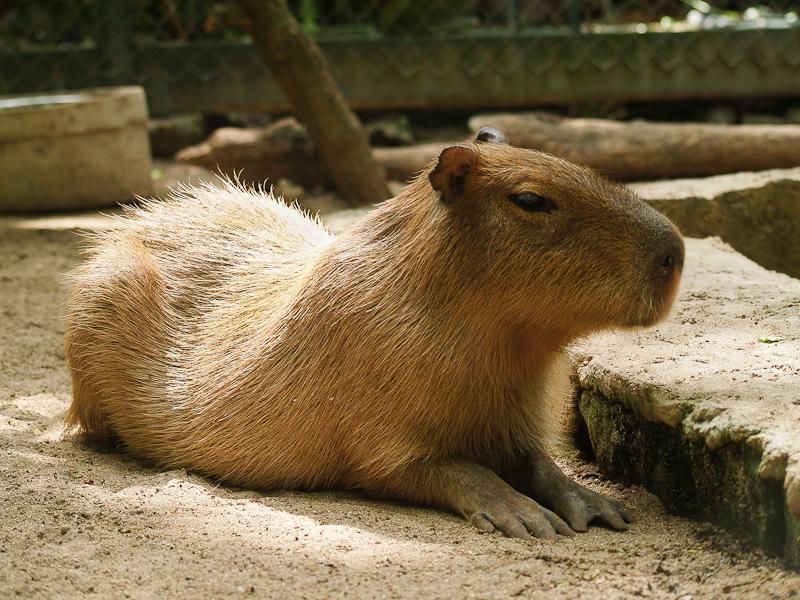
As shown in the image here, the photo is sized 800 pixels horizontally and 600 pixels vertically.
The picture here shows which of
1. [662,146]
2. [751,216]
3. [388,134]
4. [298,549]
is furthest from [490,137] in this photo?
[388,134]

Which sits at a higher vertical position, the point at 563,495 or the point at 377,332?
the point at 377,332

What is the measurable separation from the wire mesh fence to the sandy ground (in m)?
6.21

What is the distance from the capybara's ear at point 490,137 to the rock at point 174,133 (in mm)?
6472

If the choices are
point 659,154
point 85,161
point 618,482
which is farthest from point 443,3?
point 618,482

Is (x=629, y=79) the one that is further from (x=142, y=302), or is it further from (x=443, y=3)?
(x=142, y=302)

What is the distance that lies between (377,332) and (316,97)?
396cm

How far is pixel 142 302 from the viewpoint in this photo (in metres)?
4.39

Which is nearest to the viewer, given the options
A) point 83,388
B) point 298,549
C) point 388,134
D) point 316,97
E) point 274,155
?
point 298,549

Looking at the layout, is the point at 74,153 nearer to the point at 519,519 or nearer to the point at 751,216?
the point at 751,216

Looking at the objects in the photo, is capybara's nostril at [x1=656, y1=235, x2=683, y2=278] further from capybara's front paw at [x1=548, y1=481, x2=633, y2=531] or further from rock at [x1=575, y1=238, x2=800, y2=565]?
capybara's front paw at [x1=548, y1=481, x2=633, y2=531]

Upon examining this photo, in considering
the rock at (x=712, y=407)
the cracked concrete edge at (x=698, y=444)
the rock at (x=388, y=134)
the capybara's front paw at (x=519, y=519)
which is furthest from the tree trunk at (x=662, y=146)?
the capybara's front paw at (x=519, y=519)

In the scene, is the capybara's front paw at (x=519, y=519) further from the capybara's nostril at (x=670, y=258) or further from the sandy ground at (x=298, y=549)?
the capybara's nostril at (x=670, y=258)

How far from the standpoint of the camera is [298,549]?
10.1ft

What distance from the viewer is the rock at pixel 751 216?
639cm
